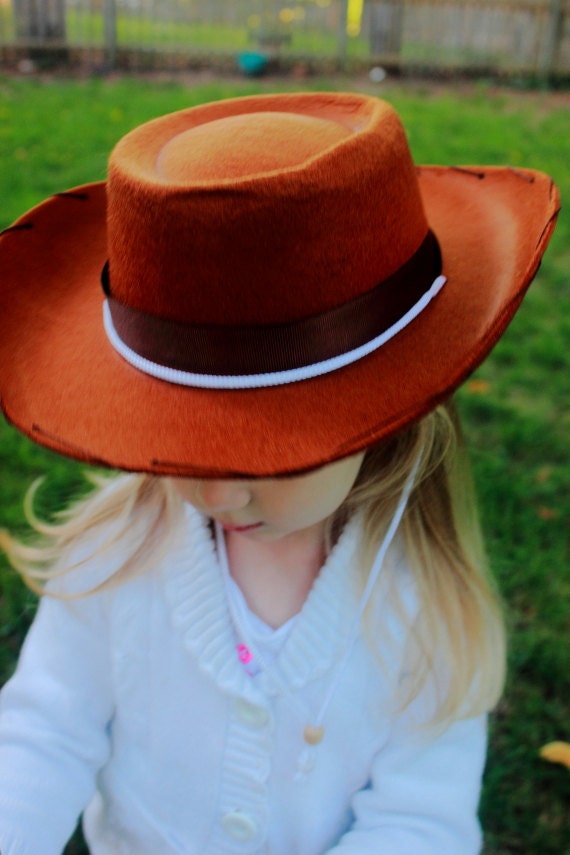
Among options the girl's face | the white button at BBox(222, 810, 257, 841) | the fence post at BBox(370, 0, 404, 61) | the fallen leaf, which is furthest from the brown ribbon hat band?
the fence post at BBox(370, 0, 404, 61)

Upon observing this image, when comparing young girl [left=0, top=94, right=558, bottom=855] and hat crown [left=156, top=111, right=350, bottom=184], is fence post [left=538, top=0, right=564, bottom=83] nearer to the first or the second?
young girl [left=0, top=94, right=558, bottom=855]

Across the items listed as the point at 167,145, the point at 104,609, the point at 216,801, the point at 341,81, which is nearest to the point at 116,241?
the point at 167,145

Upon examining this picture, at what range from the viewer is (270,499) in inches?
43.4

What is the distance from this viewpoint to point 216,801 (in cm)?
Answer: 136

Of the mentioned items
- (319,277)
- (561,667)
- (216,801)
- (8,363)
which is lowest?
(561,667)

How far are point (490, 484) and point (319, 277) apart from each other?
71.9 inches

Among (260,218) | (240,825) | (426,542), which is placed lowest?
(240,825)

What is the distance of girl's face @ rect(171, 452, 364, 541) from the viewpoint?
42.8 inches

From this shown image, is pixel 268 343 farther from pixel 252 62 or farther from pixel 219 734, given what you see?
pixel 252 62

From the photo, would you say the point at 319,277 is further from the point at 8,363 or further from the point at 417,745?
the point at 417,745

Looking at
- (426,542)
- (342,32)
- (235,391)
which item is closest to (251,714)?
(426,542)

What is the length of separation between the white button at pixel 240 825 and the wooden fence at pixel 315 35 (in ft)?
27.4

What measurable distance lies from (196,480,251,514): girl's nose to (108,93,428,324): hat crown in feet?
0.71

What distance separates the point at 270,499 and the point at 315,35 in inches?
358
